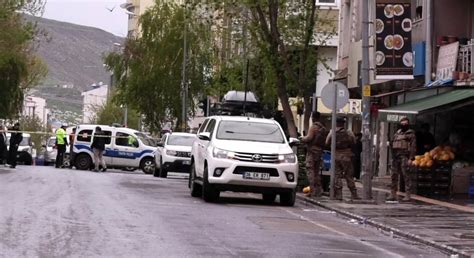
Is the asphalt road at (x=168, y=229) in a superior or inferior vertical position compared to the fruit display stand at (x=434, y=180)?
inferior

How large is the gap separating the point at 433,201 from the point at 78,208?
9.73m

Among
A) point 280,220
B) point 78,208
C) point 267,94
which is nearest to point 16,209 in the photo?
point 78,208

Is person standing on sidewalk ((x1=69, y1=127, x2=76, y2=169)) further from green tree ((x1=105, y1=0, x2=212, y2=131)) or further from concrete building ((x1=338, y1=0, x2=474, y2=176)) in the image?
green tree ((x1=105, y1=0, x2=212, y2=131))

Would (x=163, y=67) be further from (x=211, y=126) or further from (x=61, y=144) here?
(x=211, y=126)

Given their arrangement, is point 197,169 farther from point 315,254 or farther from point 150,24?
point 150,24

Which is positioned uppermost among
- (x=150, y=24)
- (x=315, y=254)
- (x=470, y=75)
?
(x=150, y=24)

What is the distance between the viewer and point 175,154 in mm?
36625

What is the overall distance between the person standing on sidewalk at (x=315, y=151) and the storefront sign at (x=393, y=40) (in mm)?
2835

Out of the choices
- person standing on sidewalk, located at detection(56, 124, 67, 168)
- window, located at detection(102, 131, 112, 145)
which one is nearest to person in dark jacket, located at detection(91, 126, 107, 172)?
person standing on sidewalk, located at detection(56, 124, 67, 168)

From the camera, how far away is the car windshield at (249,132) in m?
22.4

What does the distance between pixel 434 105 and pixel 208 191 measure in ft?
23.7

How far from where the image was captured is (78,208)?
58.8 ft

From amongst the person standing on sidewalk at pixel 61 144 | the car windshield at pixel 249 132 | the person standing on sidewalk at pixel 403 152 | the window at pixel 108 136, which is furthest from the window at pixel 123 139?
the car windshield at pixel 249 132

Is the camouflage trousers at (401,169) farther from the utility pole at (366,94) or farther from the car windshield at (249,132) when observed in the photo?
the car windshield at (249,132)
